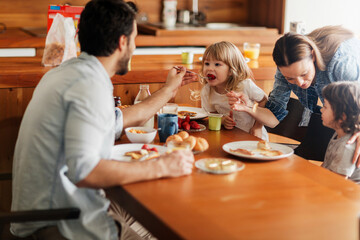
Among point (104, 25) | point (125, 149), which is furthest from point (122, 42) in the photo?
point (125, 149)

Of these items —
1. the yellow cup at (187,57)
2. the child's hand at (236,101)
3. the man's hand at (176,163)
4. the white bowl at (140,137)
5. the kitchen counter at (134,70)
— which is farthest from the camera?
the yellow cup at (187,57)

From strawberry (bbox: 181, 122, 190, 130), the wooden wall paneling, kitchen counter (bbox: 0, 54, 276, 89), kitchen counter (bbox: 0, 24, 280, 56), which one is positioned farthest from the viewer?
the wooden wall paneling

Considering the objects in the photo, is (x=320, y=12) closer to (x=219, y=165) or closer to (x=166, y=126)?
(x=166, y=126)

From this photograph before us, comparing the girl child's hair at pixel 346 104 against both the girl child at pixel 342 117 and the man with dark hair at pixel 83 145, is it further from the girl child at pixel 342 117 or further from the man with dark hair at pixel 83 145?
the man with dark hair at pixel 83 145

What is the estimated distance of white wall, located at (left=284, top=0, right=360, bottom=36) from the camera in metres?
4.77

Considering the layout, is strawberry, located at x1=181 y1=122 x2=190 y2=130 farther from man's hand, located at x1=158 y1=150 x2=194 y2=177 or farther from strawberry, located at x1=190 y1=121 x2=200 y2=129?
man's hand, located at x1=158 y1=150 x2=194 y2=177

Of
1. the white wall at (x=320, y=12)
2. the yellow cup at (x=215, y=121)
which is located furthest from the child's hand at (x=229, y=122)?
the white wall at (x=320, y=12)

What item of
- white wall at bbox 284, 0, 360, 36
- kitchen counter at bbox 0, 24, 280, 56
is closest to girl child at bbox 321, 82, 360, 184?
kitchen counter at bbox 0, 24, 280, 56

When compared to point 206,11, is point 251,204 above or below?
below

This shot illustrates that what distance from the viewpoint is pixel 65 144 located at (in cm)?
149

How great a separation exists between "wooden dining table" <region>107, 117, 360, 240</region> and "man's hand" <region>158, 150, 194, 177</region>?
0.02 metres

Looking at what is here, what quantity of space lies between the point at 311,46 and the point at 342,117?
1.17ft

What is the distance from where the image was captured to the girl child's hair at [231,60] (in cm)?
259

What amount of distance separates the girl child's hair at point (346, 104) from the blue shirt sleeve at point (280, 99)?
1.36 feet
